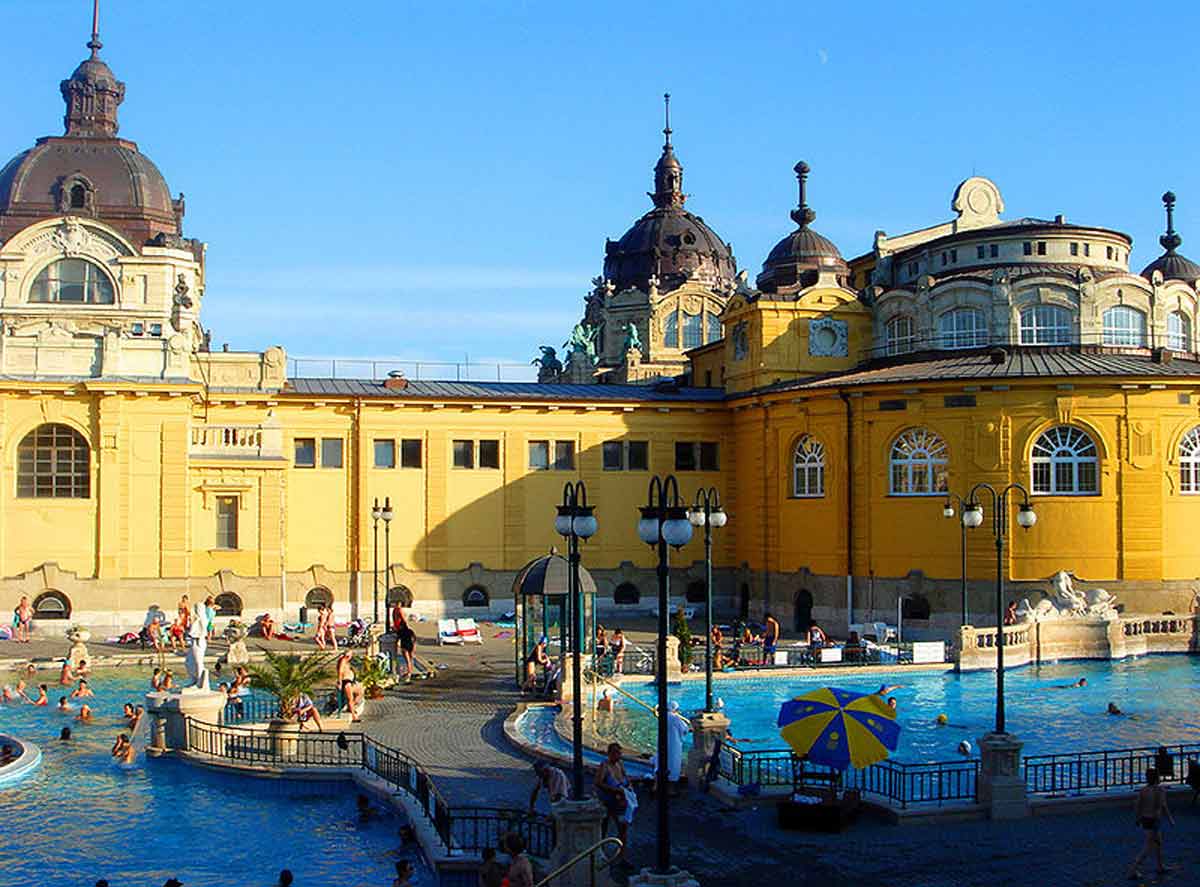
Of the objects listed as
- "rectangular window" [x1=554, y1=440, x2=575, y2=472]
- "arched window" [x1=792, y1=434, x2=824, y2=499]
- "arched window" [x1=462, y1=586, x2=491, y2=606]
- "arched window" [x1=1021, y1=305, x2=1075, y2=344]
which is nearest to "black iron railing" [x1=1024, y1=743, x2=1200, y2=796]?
"arched window" [x1=792, y1=434, x2=824, y2=499]

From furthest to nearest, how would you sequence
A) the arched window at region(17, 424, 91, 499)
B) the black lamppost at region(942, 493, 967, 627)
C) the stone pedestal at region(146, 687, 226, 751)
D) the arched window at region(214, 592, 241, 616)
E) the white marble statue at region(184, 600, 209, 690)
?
the arched window at region(214, 592, 241, 616)
the arched window at region(17, 424, 91, 499)
the black lamppost at region(942, 493, 967, 627)
the white marble statue at region(184, 600, 209, 690)
the stone pedestal at region(146, 687, 226, 751)

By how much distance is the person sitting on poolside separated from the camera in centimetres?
2642

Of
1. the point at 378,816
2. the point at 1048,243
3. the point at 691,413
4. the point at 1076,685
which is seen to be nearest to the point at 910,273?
the point at 1048,243

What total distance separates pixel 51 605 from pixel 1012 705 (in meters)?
30.0

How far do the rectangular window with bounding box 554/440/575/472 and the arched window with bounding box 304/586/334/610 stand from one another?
9609 millimetres

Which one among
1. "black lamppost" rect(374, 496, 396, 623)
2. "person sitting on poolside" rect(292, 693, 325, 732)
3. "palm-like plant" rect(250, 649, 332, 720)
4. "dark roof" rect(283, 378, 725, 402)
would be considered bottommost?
"person sitting on poolside" rect(292, 693, 325, 732)

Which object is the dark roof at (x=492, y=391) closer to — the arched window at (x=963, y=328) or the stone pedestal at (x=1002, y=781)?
the arched window at (x=963, y=328)

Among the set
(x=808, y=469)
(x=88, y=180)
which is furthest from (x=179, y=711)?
(x=88, y=180)

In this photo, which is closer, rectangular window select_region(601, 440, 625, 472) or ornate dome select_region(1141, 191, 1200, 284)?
rectangular window select_region(601, 440, 625, 472)

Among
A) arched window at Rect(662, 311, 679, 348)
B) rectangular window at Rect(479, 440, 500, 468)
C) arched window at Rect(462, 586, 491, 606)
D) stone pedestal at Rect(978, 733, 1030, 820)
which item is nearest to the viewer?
stone pedestal at Rect(978, 733, 1030, 820)

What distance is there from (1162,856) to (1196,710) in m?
15.1

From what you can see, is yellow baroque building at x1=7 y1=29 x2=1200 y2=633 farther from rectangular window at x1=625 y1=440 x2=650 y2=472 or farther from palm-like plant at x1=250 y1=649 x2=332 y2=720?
palm-like plant at x1=250 y1=649 x2=332 y2=720

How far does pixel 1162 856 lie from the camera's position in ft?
58.2

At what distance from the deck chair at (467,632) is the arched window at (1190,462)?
76.5 ft
